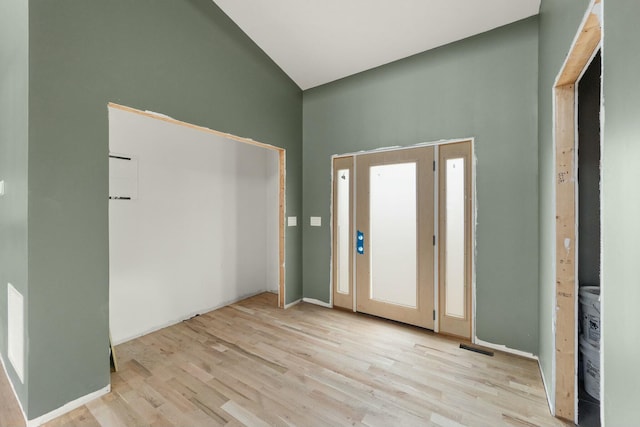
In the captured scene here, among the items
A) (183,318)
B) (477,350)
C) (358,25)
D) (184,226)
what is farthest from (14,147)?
(477,350)

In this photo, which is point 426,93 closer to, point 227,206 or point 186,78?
point 186,78

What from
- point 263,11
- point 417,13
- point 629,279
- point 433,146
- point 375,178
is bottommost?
point 629,279

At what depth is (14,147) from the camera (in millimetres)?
1931

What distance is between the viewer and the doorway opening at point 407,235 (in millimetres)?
2902

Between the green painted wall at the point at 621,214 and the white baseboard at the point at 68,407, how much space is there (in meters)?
2.89

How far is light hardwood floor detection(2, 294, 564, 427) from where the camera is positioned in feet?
6.13

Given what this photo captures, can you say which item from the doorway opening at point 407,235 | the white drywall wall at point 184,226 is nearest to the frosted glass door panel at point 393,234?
the doorway opening at point 407,235

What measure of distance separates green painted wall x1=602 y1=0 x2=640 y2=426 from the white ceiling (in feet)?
6.32

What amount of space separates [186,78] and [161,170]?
1.21 m

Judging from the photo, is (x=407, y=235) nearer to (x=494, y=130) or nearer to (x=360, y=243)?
(x=360, y=243)

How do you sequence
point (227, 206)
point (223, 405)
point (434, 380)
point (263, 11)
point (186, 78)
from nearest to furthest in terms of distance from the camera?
point (223, 405) < point (434, 380) < point (186, 78) < point (263, 11) < point (227, 206)

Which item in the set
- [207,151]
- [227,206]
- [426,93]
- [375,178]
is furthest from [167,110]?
[426,93]

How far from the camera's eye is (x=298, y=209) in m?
4.02

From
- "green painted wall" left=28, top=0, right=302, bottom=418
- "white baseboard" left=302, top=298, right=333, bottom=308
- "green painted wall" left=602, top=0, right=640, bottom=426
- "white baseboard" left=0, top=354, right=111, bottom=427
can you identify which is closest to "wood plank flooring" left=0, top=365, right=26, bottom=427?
"white baseboard" left=0, top=354, right=111, bottom=427
